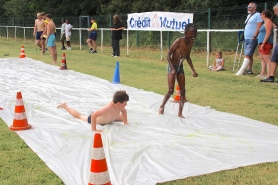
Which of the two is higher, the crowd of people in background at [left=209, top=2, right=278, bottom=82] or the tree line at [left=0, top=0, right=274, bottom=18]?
the tree line at [left=0, top=0, right=274, bottom=18]

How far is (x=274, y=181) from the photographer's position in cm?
380

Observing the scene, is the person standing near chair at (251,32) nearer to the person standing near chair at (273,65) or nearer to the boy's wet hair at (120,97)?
the person standing near chair at (273,65)

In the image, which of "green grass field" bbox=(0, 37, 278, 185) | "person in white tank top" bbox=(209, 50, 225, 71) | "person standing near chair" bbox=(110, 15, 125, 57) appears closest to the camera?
"green grass field" bbox=(0, 37, 278, 185)

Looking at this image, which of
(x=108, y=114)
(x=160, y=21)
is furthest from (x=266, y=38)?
(x=160, y=21)

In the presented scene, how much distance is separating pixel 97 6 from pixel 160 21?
851 inches

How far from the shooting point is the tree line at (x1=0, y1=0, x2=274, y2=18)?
26023mm

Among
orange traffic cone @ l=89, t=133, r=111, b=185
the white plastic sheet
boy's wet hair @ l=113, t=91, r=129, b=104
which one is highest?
boy's wet hair @ l=113, t=91, r=129, b=104

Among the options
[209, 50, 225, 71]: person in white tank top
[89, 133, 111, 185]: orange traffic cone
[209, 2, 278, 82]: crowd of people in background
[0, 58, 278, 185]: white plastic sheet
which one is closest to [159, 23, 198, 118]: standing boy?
[0, 58, 278, 185]: white plastic sheet

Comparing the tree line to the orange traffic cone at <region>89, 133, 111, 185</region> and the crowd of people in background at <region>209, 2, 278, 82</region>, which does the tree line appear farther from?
the orange traffic cone at <region>89, 133, 111, 185</region>

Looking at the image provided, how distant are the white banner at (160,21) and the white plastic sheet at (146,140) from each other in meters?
7.54

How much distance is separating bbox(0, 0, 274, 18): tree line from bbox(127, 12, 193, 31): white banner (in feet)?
22.6

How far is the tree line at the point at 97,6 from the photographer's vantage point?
85.4 feet

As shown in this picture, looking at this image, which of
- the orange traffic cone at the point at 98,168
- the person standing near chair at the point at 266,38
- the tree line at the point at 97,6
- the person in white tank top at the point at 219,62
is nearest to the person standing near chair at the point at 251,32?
the person standing near chair at the point at 266,38

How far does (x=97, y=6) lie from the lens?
36.8m
